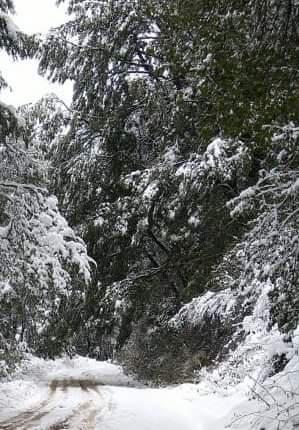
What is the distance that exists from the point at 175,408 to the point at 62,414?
2.17m

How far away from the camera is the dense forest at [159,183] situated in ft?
17.8

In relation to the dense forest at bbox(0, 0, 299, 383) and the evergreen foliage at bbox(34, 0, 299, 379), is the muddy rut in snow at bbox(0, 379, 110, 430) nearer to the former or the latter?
the dense forest at bbox(0, 0, 299, 383)

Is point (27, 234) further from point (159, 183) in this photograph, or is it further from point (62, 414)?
point (62, 414)

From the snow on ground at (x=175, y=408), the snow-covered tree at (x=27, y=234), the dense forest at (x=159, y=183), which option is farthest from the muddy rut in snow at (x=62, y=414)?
the snow-covered tree at (x=27, y=234)

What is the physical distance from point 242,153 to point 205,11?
3.70 metres

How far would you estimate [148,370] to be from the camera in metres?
17.7

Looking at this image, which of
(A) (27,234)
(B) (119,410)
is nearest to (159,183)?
(A) (27,234)

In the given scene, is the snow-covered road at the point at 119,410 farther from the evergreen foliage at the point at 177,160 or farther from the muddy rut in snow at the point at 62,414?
the evergreen foliage at the point at 177,160

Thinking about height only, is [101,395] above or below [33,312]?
below

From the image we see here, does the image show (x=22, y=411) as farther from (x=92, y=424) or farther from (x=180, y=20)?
(x=180, y=20)

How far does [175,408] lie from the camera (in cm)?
1012

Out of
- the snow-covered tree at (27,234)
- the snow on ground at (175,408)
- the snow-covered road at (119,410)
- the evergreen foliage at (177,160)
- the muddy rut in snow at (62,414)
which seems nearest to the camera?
the evergreen foliage at (177,160)

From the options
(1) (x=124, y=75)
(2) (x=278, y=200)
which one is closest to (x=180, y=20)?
(2) (x=278, y=200)

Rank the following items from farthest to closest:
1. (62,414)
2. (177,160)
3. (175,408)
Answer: (177,160), (62,414), (175,408)
